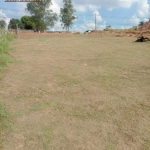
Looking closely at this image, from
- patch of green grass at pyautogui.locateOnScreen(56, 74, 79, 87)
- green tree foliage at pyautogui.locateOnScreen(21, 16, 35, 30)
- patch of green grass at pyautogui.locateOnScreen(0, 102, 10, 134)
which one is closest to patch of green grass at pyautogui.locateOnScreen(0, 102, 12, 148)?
patch of green grass at pyautogui.locateOnScreen(0, 102, 10, 134)

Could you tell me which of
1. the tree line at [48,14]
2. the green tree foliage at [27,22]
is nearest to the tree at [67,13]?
the tree line at [48,14]

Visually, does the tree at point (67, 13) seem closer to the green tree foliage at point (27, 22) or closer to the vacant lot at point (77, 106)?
the green tree foliage at point (27, 22)

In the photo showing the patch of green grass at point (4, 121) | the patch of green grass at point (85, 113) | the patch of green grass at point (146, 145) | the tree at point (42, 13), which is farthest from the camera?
the tree at point (42, 13)

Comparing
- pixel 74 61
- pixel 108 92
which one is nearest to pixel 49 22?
pixel 74 61

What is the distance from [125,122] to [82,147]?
68 cm

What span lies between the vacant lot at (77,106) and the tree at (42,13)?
3268cm

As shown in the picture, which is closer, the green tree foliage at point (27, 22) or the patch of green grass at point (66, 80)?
the patch of green grass at point (66, 80)

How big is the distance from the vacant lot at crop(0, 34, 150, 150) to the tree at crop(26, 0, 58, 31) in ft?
107

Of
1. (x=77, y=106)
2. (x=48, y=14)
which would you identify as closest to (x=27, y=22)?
(x=48, y=14)

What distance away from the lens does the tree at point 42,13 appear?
117 feet

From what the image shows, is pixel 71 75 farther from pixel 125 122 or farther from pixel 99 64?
pixel 125 122

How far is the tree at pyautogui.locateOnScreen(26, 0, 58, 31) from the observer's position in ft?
117

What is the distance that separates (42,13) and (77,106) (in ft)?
116

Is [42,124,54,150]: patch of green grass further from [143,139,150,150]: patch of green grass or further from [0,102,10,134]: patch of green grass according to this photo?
[143,139,150,150]: patch of green grass
